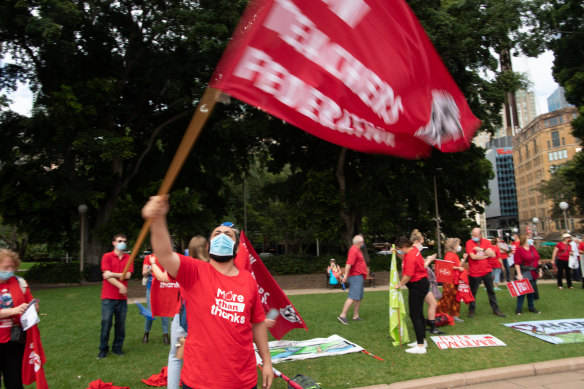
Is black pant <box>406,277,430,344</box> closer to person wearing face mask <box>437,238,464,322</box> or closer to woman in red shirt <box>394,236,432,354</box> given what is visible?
woman in red shirt <box>394,236,432,354</box>

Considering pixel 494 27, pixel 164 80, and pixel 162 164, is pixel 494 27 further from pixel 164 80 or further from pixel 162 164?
pixel 162 164

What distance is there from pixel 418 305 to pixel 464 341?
125 cm

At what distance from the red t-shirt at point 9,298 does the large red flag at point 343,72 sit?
11.3 ft

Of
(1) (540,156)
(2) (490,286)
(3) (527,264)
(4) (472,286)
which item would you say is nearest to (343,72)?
(2) (490,286)

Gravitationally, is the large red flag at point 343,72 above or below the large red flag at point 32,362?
above

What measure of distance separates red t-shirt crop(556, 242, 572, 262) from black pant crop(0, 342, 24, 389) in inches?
650

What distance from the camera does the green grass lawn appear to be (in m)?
6.07

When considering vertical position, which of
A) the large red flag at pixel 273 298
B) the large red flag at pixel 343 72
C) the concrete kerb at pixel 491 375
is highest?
the large red flag at pixel 343 72

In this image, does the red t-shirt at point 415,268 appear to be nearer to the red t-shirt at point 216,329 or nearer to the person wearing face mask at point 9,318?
the red t-shirt at point 216,329

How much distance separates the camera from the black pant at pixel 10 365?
459 cm

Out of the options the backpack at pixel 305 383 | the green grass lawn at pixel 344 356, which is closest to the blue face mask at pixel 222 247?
the backpack at pixel 305 383

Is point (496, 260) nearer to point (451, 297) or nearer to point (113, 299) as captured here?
point (451, 297)

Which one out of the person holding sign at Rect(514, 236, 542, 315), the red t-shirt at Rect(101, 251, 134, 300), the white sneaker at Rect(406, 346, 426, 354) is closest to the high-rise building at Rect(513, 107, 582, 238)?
the person holding sign at Rect(514, 236, 542, 315)

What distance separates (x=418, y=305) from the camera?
729 cm
